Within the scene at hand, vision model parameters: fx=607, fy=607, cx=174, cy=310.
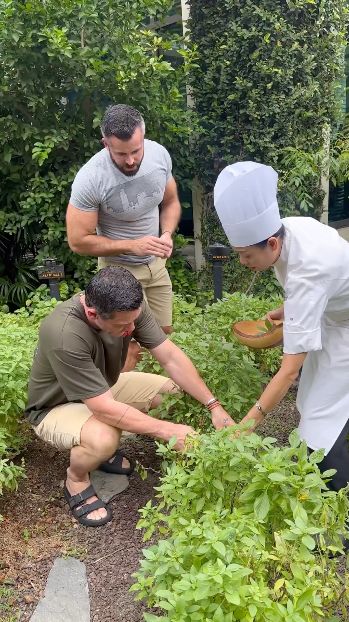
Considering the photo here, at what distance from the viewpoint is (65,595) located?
236cm

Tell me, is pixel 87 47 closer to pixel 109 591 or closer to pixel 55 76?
pixel 55 76

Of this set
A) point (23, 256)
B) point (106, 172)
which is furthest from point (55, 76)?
point (106, 172)

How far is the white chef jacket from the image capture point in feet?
6.90

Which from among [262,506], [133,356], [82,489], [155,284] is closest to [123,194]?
[155,284]

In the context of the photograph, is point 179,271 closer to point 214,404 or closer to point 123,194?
point 123,194

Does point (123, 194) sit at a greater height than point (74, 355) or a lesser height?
greater

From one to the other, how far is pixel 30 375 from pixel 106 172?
1180mm

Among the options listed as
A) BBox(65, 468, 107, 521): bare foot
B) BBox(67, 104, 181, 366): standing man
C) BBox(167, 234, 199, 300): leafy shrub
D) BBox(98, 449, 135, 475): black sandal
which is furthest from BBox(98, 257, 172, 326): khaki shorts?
BBox(167, 234, 199, 300): leafy shrub

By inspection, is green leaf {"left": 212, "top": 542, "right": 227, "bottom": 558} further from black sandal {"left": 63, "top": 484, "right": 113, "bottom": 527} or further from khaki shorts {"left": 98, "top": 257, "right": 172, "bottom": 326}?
khaki shorts {"left": 98, "top": 257, "right": 172, "bottom": 326}

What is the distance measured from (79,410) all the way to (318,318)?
1.27 m

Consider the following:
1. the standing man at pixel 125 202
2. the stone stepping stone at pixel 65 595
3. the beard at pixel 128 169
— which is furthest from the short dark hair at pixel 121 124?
the stone stepping stone at pixel 65 595

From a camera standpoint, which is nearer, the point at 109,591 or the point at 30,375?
the point at 109,591

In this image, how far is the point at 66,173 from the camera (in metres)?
5.40

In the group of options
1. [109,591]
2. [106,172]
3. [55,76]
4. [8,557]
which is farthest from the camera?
[55,76]
